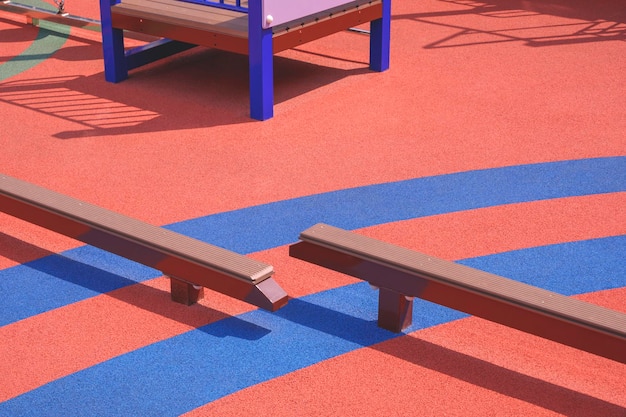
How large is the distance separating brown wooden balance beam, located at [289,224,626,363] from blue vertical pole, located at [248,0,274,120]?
2244mm

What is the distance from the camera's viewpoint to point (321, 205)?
198 inches

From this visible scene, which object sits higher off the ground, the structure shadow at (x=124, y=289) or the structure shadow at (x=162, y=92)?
the structure shadow at (x=162, y=92)

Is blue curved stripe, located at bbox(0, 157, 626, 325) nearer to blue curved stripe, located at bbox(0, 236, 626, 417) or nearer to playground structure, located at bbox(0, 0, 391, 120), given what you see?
blue curved stripe, located at bbox(0, 236, 626, 417)

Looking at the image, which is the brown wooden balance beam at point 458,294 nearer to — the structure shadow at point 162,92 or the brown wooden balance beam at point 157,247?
the brown wooden balance beam at point 157,247

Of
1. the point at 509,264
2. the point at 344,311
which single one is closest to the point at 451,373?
the point at 344,311

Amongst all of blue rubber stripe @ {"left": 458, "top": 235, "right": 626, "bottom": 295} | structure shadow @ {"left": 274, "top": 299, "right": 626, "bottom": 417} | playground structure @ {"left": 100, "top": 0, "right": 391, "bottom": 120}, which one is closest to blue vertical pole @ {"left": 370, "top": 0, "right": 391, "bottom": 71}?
playground structure @ {"left": 100, "top": 0, "right": 391, "bottom": 120}

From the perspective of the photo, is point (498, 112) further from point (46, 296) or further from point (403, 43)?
point (46, 296)

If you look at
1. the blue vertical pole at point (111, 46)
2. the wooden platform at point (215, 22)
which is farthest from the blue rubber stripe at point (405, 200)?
the blue vertical pole at point (111, 46)

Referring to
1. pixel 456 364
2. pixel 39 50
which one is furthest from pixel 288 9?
pixel 456 364

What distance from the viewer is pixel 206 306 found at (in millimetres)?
4074

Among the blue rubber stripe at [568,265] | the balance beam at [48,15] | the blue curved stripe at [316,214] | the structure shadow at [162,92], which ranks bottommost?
the blue rubber stripe at [568,265]

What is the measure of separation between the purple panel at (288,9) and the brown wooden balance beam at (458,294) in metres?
2.34

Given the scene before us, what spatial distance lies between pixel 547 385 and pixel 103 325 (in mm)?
1725

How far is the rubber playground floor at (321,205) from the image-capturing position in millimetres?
3561
